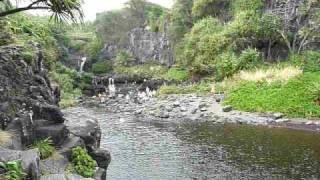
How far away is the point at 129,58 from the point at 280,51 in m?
39.0

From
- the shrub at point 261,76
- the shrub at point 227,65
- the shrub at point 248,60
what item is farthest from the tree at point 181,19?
the shrub at point 261,76

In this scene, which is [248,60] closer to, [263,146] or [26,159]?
[263,146]

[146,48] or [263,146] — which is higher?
[146,48]

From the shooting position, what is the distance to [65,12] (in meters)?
15.2

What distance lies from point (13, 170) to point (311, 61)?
4003 cm

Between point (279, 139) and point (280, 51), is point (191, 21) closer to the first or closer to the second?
point (280, 51)

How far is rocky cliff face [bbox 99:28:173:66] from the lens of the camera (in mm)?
79625

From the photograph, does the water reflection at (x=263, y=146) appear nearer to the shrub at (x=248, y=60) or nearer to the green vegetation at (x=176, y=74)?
the shrub at (x=248, y=60)

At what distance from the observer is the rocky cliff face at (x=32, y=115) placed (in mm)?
16406

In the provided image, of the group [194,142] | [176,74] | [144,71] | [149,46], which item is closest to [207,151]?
[194,142]

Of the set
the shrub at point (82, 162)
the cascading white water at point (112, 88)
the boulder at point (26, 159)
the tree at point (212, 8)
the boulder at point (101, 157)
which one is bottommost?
the cascading white water at point (112, 88)

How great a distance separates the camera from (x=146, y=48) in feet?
280

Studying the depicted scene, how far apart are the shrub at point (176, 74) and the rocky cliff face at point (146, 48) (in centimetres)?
A: 738

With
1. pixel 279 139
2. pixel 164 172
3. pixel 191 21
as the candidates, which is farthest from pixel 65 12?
pixel 191 21
